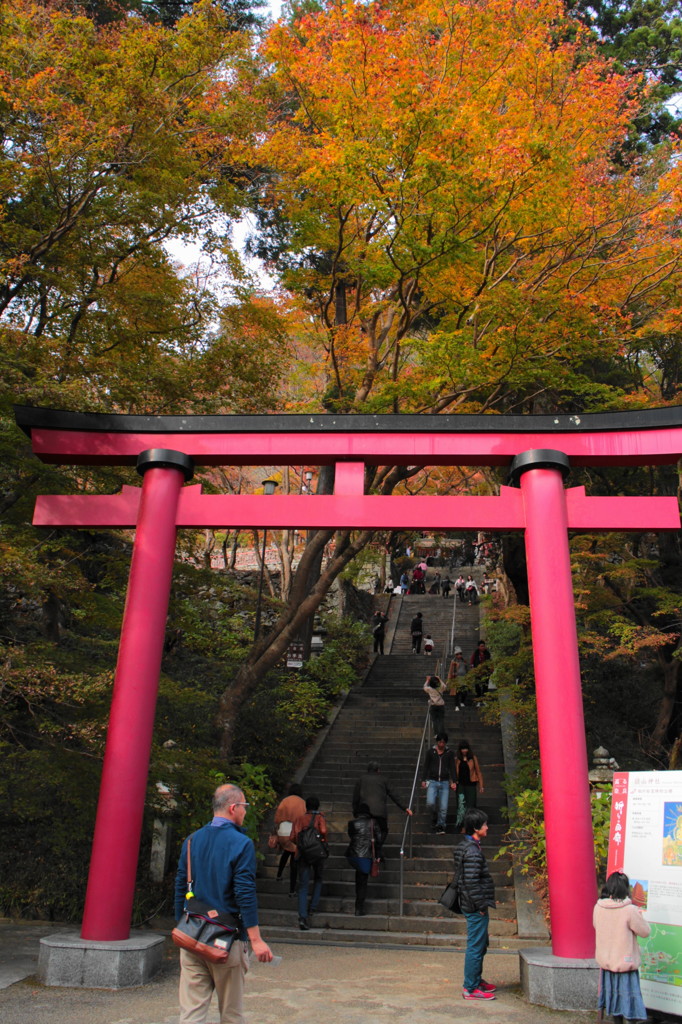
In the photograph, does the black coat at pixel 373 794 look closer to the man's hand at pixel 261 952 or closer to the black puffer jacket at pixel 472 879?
the black puffer jacket at pixel 472 879

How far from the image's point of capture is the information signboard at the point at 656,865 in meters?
5.30

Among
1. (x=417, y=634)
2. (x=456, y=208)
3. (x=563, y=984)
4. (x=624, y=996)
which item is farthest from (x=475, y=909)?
(x=417, y=634)

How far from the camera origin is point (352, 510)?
778cm

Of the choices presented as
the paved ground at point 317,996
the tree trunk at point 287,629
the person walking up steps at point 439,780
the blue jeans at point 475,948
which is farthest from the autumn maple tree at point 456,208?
the blue jeans at point 475,948

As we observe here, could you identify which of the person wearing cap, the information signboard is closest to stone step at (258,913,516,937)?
the information signboard

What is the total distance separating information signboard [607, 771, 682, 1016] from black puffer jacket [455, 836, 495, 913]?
1004mm

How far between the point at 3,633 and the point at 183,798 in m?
3.15

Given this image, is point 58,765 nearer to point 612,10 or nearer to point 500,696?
point 500,696

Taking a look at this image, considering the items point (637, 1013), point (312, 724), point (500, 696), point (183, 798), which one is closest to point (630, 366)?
point (500, 696)

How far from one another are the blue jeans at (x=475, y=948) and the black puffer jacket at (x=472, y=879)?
0.10 meters

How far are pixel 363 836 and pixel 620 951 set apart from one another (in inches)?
182

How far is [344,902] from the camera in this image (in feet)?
32.3

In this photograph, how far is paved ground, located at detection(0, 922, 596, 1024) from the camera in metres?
5.49

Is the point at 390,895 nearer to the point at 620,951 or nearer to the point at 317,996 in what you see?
the point at 317,996
